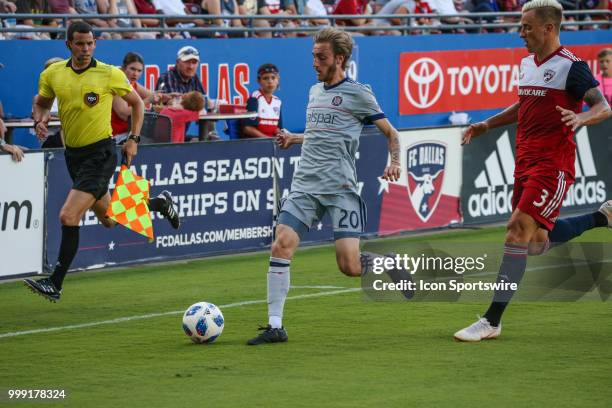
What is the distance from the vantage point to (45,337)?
9891 millimetres

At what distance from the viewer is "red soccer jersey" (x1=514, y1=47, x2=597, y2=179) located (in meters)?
9.13

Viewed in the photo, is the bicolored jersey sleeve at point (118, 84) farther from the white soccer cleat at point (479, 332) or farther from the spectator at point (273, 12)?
the spectator at point (273, 12)

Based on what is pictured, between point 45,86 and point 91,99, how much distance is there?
0.43 m

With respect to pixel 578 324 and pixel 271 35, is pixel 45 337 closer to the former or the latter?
pixel 578 324

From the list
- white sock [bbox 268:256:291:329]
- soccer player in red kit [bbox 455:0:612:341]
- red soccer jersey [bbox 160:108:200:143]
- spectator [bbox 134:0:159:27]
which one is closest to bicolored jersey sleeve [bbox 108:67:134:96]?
white sock [bbox 268:256:291:329]

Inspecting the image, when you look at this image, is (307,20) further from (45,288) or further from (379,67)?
(45,288)

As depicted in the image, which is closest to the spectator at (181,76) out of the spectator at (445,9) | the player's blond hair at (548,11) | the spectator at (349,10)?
the spectator at (349,10)

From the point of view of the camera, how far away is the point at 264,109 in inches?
661

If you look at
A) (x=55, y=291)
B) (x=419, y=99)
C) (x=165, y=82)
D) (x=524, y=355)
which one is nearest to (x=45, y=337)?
(x=55, y=291)

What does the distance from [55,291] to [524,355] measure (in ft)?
13.4

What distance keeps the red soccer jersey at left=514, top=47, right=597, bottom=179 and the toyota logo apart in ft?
44.6

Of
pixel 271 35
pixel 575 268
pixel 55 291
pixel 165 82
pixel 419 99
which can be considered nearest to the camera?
pixel 55 291

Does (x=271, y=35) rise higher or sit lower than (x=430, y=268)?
higher

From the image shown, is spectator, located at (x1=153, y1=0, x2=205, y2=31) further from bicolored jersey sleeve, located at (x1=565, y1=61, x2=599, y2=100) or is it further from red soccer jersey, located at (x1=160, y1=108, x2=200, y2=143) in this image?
bicolored jersey sleeve, located at (x1=565, y1=61, x2=599, y2=100)
